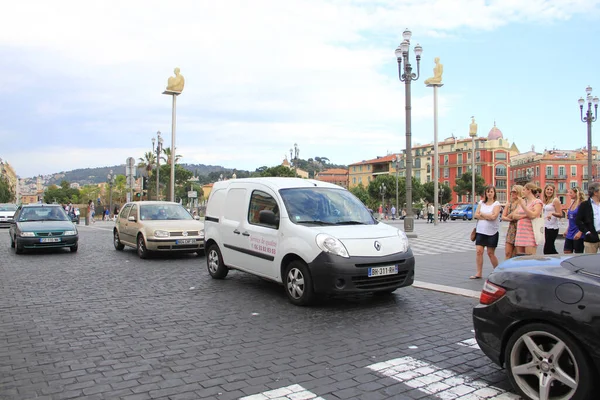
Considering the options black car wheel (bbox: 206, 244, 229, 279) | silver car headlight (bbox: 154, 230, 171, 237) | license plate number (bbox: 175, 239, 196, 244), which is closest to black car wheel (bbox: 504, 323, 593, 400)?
black car wheel (bbox: 206, 244, 229, 279)

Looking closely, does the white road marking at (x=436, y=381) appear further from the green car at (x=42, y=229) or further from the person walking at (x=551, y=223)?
the green car at (x=42, y=229)

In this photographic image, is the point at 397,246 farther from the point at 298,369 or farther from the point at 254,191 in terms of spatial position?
the point at 298,369

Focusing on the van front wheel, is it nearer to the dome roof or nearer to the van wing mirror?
the van wing mirror

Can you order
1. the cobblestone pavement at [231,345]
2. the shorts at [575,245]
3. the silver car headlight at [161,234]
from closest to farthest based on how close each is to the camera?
1. the cobblestone pavement at [231,345]
2. the shorts at [575,245]
3. the silver car headlight at [161,234]

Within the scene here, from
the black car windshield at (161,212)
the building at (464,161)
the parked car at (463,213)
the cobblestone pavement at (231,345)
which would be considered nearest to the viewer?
the cobblestone pavement at (231,345)

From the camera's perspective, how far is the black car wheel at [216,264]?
918cm

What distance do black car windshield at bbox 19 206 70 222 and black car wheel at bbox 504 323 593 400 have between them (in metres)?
14.7

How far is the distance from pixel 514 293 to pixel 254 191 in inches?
207

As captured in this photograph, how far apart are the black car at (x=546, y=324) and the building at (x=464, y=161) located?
99639mm

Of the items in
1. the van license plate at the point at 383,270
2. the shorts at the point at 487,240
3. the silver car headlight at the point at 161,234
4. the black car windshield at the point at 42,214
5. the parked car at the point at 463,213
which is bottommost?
the parked car at the point at 463,213

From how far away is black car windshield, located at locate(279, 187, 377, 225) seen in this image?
7.43 meters

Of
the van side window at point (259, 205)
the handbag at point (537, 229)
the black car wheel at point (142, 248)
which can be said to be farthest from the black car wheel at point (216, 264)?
the handbag at point (537, 229)

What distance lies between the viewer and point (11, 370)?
4.38m

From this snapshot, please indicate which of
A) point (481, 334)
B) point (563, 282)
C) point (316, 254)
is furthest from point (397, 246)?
point (563, 282)
